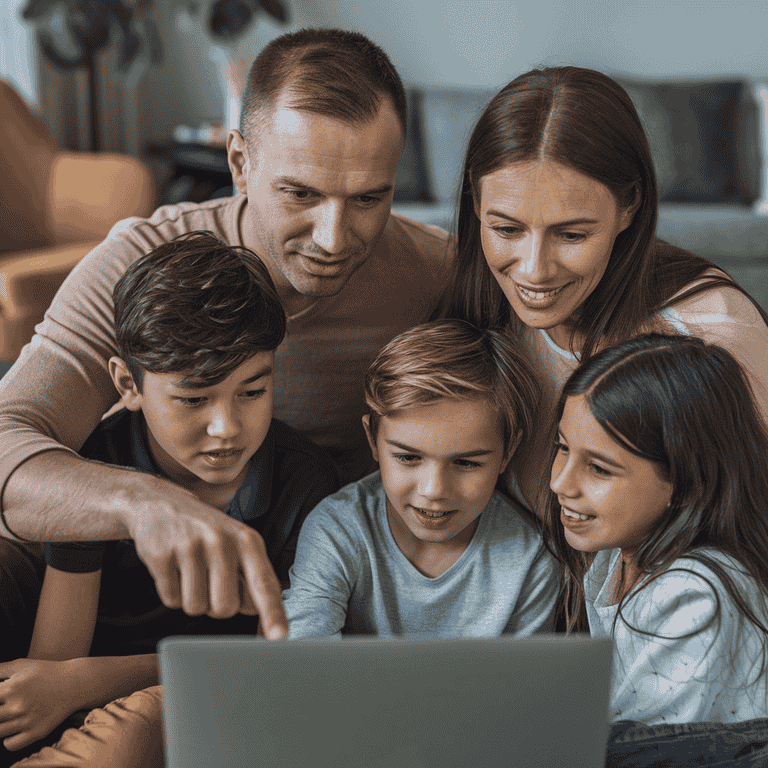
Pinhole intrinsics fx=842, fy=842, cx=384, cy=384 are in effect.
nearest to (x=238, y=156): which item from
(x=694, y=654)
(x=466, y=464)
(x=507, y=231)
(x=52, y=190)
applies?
(x=507, y=231)

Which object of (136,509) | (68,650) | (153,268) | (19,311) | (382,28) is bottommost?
(68,650)

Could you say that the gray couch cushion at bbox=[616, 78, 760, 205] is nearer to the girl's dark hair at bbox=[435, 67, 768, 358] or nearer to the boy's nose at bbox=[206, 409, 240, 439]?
the girl's dark hair at bbox=[435, 67, 768, 358]

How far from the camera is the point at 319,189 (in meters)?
1.13

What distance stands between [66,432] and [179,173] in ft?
8.18

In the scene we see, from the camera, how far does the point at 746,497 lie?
38.9 inches

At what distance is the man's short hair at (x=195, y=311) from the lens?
1032 mm

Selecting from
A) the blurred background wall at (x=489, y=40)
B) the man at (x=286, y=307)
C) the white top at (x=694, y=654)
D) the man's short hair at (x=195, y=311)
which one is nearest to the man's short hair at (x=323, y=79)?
the man at (x=286, y=307)

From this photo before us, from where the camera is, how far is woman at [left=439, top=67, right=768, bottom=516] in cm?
→ 103

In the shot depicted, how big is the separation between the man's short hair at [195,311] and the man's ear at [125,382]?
0.04 feet

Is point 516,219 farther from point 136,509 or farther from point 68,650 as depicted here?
point 68,650

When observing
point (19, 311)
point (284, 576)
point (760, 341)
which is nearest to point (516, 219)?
point (760, 341)

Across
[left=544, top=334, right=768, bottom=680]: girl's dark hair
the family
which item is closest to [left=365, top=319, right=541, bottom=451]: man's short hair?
the family

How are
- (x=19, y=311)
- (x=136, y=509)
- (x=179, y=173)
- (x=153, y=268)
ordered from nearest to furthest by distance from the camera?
(x=136, y=509), (x=153, y=268), (x=19, y=311), (x=179, y=173)

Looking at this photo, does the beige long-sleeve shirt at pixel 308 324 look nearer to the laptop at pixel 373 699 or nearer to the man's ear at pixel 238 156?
the man's ear at pixel 238 156
